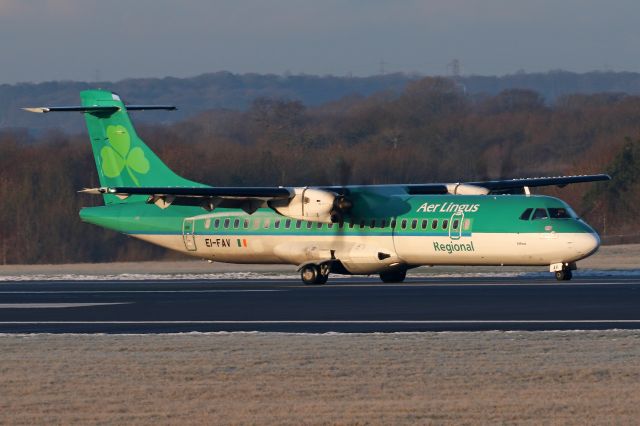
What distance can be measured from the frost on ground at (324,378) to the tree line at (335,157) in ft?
60.1

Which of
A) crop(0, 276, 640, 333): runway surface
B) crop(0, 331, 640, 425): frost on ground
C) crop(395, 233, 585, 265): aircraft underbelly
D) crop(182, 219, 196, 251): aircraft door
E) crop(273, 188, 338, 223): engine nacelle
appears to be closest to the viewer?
crop(0, 331, 640, 425): frost on ground

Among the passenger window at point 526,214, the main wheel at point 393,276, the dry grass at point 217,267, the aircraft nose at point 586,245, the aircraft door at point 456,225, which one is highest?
the passenger window at point 526,214

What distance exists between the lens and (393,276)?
33.0 meters

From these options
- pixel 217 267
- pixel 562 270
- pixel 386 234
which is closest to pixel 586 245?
pixel 562 270

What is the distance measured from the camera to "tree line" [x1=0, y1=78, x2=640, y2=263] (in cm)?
5381

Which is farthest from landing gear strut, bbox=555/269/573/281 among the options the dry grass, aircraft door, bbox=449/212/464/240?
the dry grass

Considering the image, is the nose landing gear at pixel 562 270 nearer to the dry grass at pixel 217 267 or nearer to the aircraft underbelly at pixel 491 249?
the aircraft underbelly at pixel 491 249

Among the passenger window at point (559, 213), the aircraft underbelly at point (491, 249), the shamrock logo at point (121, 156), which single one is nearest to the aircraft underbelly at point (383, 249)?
the aircraft underbelly at point (491, 249)

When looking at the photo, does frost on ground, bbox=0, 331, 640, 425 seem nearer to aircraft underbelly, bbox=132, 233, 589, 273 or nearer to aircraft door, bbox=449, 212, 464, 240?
aircraft underbelly, bbox=132, 233, 589, 273

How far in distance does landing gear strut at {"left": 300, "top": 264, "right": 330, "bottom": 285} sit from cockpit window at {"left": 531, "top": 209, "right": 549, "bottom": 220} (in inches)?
227

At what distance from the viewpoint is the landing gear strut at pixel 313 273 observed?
32750mm

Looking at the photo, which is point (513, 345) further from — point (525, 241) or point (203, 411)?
point (525, 241)

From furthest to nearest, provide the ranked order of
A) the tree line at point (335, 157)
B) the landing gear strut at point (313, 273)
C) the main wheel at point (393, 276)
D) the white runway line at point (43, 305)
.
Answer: the tree line at point (335, 157) → the main wheel at point (393, 276) → the landing gear strut at point (313, 273) → the white runway line at point (43, 305)

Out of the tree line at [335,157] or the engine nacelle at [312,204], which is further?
the tree line at [335,157]
